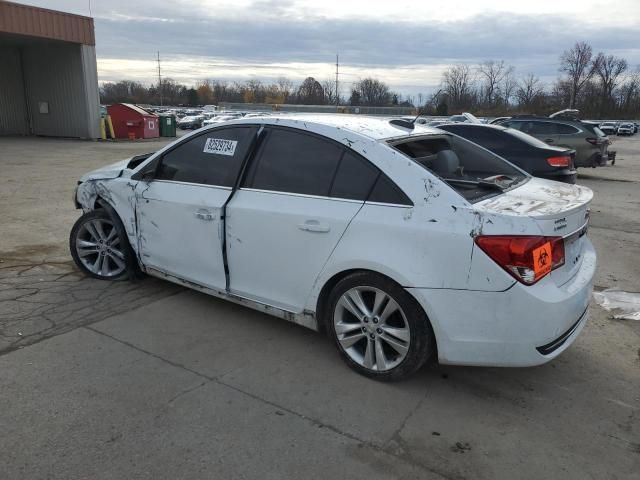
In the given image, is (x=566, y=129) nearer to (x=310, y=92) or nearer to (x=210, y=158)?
(x=210, y=158)

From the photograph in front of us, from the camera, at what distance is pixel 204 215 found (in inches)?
156

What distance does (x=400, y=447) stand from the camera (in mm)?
2721

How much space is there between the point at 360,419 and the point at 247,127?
2.26m

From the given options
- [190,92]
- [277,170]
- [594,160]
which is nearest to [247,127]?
[277,170]

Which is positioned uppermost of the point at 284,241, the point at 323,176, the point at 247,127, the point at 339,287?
the point at 247,127

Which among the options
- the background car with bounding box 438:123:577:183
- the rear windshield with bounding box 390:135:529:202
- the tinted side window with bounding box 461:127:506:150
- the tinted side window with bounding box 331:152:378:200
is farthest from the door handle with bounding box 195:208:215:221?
the tinted side window with bounding box 461:127:506:150

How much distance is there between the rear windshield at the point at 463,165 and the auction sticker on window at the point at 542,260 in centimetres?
48

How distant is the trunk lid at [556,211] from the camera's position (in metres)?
→ 2.93

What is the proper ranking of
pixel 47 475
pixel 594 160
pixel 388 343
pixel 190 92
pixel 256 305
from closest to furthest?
pixel 47 475, pixel 388 343, pixel 256 305, pixel 594 160, pixel 190 92

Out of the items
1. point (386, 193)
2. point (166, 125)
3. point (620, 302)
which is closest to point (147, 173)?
point (386, 193)

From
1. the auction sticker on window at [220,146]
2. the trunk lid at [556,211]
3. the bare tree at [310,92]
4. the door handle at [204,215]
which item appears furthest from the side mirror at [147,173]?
the bare tree at [310,92]

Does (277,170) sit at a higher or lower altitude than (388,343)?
higher

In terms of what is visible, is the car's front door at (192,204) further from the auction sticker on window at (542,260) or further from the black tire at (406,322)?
the auction sticker on window at (542,260)

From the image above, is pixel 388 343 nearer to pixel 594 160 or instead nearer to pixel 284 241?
pixel 284 241
